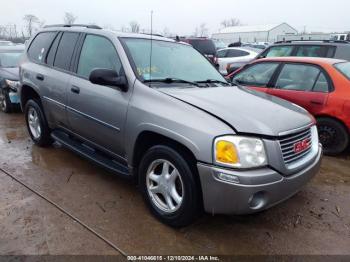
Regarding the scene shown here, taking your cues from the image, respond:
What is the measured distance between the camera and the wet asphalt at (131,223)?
2.91 m

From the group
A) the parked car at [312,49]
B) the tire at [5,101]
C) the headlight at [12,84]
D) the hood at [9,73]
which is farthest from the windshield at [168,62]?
the tire at [5,101]

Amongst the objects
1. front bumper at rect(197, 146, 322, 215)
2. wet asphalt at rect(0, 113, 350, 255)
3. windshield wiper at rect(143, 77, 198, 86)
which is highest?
windshield wiper at rect(143, 77, 198, 86)

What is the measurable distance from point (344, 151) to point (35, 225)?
Answer: 459 cm

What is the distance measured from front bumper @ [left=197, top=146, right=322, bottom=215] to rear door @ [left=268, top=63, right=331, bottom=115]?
2703 mm

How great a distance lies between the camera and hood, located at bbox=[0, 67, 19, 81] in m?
7.54

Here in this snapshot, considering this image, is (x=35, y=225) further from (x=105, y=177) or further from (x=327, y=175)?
(x=327, y=175)

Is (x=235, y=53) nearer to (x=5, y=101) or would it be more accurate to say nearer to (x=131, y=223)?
(x=5, y=101)

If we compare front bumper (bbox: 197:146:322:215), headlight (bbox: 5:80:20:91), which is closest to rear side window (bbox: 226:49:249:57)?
headlight (bbox: 5:80:20:91)

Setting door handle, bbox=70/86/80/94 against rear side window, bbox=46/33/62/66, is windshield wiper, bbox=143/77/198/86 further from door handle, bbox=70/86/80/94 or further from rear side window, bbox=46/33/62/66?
rear side window, bbox=46/33/62/66

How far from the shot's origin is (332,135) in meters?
5.08

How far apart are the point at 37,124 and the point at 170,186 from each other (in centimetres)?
305

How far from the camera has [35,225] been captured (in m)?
3.15

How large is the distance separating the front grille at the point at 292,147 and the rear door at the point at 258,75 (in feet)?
8.54

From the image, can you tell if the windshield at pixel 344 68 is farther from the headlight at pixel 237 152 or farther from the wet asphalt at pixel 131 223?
the headlight at pixel 237 152
